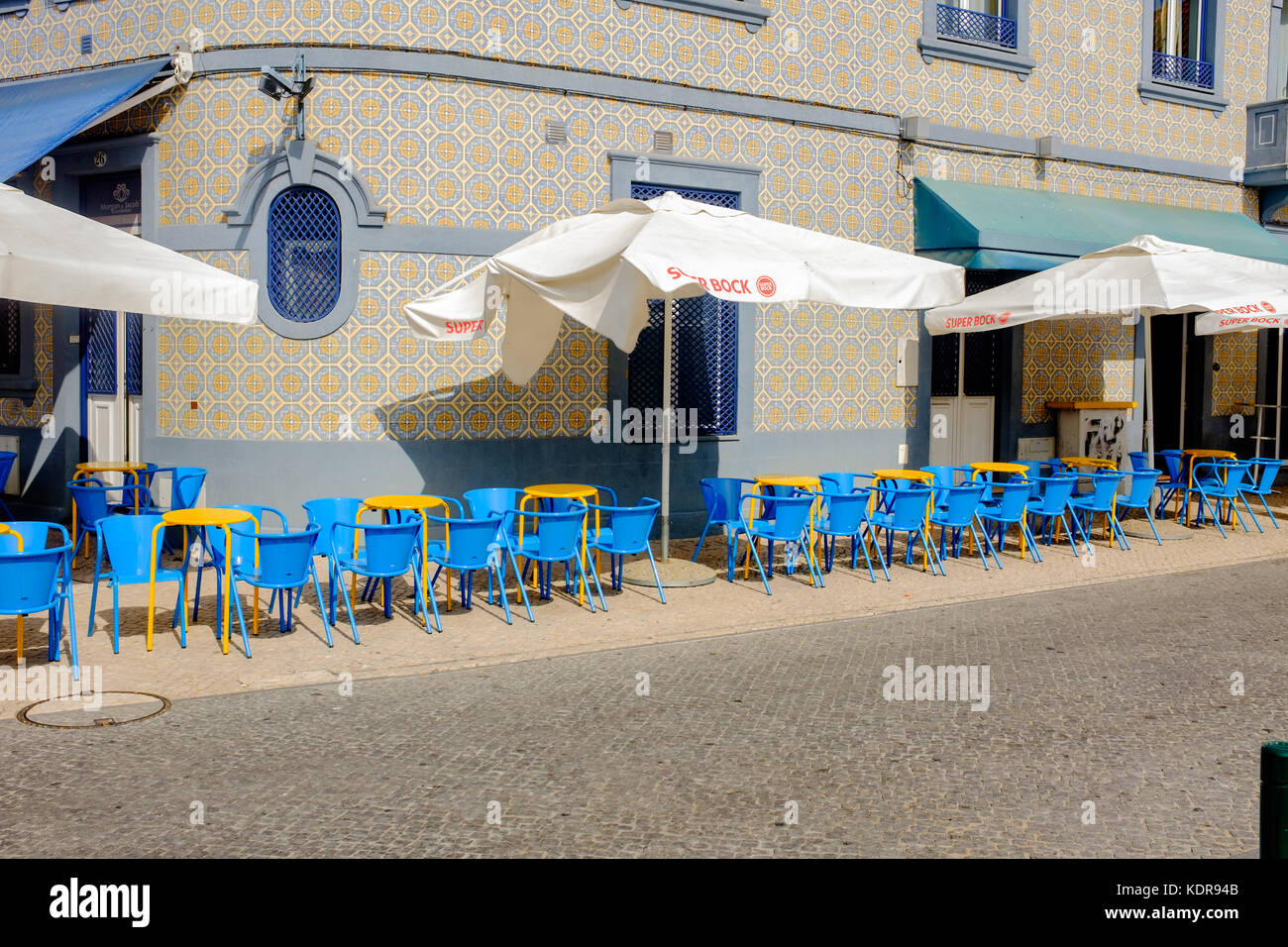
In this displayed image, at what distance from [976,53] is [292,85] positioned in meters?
8.40

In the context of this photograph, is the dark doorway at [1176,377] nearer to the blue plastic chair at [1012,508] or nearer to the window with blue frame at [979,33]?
the window with blue frame at [979,33]

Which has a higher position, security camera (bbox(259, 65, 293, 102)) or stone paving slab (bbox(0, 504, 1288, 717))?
security camera (bbox(259, 65, 293, 102))

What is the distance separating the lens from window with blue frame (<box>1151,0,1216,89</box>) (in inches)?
659

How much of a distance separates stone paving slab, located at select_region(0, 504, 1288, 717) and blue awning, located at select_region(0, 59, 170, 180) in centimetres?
368

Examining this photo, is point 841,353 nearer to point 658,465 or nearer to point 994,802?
point 658,465

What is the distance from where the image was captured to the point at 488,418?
1188 centimetres

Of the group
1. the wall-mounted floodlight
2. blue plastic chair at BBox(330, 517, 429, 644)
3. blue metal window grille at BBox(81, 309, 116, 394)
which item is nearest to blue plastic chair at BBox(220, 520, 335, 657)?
blue plastic chair at BBox(330, 517, 429, 644)

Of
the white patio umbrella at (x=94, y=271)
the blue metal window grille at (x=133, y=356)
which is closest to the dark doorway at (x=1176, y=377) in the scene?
the blue metal window grille at (x=133, y=356)

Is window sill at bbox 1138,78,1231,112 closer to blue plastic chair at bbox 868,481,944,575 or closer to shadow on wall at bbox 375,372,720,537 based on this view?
shadow on wall at bbox 375,372,720,537

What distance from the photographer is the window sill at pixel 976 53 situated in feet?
47.6

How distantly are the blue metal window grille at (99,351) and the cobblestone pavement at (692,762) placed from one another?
22.8 ft
